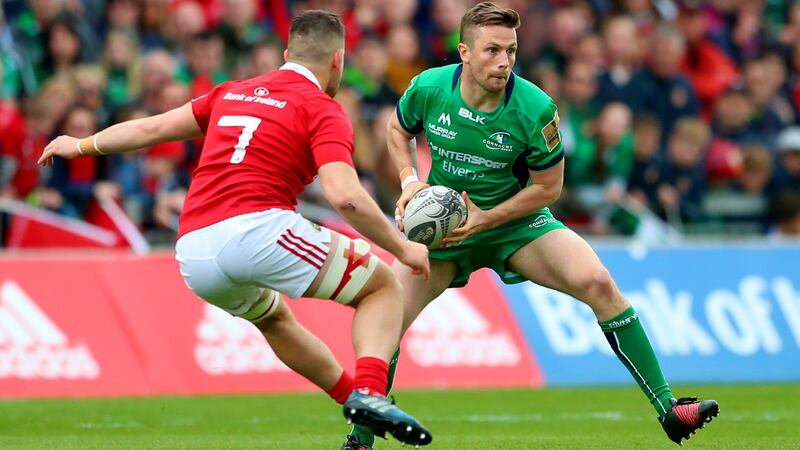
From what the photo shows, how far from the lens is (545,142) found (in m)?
8.28

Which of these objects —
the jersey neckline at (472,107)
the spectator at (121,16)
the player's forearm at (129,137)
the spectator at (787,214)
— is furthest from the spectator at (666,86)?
the player's forearm at (129,137)

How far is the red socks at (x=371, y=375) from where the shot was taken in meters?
7.12

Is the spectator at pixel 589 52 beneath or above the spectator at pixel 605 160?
above

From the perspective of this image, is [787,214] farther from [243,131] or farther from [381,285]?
[243,131]

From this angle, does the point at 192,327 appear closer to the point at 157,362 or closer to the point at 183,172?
the point at 157,362

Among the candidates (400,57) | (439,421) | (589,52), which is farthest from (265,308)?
(589,52)

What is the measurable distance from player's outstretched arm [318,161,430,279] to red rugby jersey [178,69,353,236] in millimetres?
108

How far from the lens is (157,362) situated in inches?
494

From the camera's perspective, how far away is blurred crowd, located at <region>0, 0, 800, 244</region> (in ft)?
45.6

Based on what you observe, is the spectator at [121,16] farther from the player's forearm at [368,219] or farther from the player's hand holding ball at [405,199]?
the player's forearm at [368,219]

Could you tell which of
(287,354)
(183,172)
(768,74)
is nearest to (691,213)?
(768,74)

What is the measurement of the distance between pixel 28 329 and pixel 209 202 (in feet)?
17.8

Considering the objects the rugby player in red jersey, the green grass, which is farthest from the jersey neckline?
the green grass

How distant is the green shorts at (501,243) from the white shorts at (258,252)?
1418 millimetres
